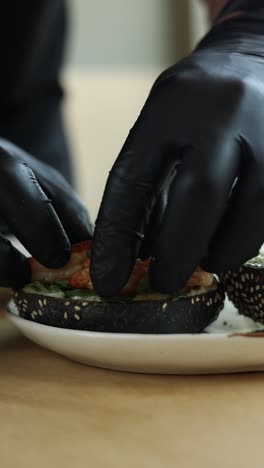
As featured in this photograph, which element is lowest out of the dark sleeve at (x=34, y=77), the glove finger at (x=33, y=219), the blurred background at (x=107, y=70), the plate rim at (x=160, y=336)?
the blurred background at (x=107, y=70)

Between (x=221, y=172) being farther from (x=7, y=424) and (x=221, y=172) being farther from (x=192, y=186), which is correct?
(x=7, y=424)

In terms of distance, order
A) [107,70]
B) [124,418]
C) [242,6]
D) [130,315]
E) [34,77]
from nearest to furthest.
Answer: [124,418] → [130,315] → [242,6] → [34,77] → [107,70]

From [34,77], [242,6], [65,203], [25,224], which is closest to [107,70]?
[34,77]

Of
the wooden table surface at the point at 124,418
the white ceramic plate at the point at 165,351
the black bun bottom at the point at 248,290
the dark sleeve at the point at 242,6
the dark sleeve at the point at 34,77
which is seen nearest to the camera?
the wooden table surface at the point at 124,418

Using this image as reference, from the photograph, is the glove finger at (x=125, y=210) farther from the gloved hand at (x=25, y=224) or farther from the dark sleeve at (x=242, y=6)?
the dark sleeve at (x=242, y=6)

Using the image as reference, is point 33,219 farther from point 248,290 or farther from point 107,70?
point 107,70

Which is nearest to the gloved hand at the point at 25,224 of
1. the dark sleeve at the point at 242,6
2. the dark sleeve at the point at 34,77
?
the dark sleeve at the point at 242,6

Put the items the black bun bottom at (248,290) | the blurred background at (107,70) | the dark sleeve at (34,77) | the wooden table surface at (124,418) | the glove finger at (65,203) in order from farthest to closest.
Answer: the blurred background at (107,70), the dark sleeve at (34,77), the glove finger at (65,203), the black bun bottom at (248,290), the wooden table surface at (124,418)
